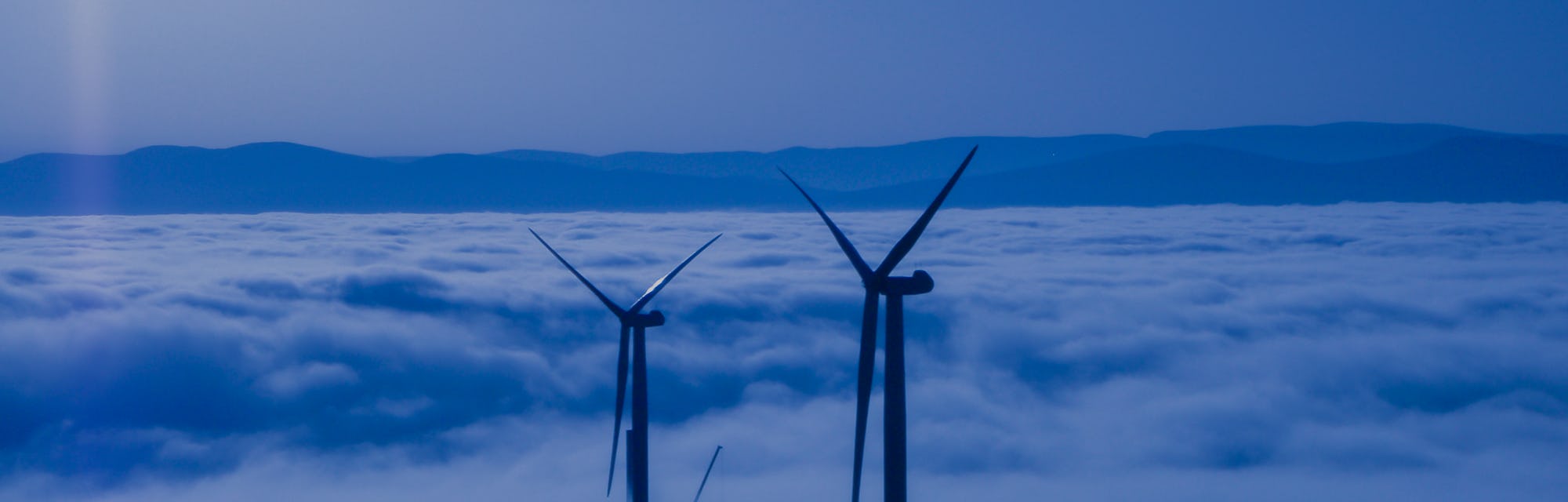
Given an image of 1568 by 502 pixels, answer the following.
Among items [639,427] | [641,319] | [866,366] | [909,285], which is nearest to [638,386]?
[639,427]

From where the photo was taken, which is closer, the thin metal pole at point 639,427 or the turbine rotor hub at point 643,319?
the thin metal pole at point 639,427

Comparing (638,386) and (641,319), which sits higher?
(641,319)

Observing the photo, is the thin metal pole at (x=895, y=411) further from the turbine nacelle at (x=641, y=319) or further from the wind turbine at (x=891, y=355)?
the turbine nacelle at (x=641, y=319)

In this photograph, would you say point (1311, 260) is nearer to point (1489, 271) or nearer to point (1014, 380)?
point (1489, 271)

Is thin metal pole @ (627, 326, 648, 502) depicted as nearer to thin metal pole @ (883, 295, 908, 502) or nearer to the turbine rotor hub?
the turbine rotor hub

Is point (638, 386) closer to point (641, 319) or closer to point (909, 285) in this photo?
point (641, 319)

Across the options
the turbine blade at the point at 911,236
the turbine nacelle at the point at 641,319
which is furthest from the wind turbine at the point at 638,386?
the turbine blade at the point at 911,236

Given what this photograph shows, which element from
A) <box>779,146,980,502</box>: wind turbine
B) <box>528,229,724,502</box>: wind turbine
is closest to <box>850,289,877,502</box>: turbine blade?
<box>779,146,980,502</box>: wind turbine

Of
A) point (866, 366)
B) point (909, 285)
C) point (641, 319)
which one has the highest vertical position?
point (909, 285)
